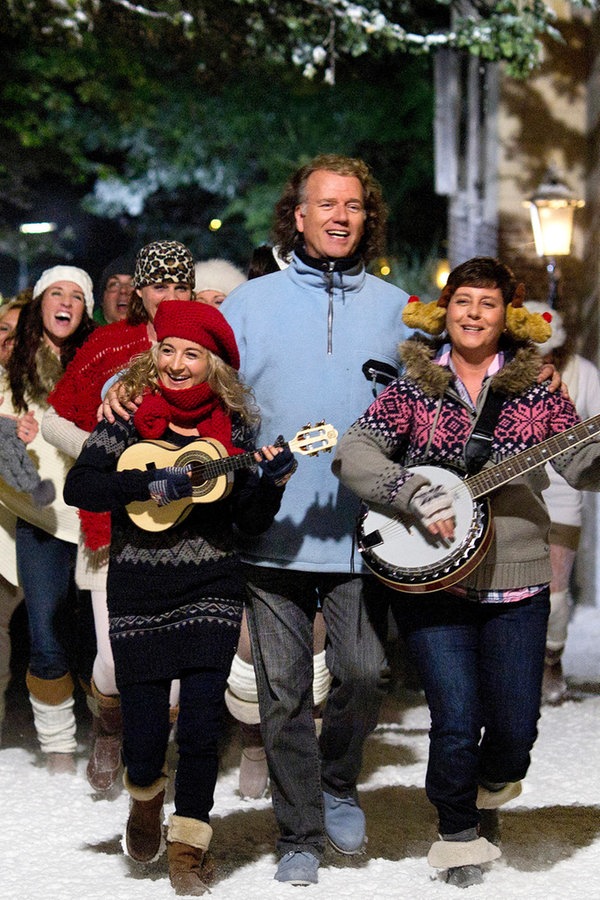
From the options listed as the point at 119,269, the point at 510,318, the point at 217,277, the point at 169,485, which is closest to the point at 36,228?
the point at 119,269

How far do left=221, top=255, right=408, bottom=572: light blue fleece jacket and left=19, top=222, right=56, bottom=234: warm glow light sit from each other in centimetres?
1619

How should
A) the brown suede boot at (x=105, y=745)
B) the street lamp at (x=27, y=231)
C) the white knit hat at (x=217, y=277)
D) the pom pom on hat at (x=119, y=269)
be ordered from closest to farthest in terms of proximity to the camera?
the brown suede boot at (x=105, y=745)
the white knit hat at (x=217, y=277)
the pom pom on hat at (x=119, y=269)
the street lamp at (x=27, y=231)

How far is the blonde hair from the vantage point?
4.84 m

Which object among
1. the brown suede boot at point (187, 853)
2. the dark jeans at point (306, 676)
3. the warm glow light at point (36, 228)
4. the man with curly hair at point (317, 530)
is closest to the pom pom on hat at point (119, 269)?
the man with curly hair at point (317, 530)

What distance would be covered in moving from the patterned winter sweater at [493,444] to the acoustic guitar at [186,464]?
0.78 ft

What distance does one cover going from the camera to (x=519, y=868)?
4.98 meters

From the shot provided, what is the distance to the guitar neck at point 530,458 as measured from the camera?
4547 mm

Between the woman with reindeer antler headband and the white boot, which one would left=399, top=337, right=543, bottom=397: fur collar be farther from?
the white boot

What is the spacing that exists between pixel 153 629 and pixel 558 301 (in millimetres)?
6442

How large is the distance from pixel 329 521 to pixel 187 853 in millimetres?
1250

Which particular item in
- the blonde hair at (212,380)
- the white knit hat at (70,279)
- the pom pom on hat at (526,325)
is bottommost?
the blonde hair at (212,380)

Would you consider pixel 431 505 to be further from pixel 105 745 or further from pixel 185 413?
pixel 105 745

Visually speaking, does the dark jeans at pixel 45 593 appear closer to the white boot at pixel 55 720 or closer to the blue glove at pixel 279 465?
the white boot at pixel 55 720

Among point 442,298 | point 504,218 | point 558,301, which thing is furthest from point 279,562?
point 504,218
